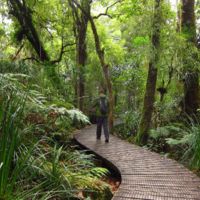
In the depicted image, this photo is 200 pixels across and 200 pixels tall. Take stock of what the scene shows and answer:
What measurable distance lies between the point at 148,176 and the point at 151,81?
448 cm

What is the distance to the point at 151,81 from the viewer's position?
9.44m

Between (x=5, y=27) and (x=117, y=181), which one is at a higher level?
(x=5, y=27)

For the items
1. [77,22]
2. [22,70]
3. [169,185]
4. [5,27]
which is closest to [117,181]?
[169,185]

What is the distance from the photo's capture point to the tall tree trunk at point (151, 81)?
897cm

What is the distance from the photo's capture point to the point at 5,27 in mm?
15836

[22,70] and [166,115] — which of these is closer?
[22,70]

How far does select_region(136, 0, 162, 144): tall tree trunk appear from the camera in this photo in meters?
8.97

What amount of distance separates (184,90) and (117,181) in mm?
5372

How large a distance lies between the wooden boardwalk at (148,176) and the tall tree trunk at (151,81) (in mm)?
1763

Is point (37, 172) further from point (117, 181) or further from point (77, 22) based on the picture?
point (77, 22)

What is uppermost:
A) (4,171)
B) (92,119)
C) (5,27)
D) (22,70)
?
(5,27)

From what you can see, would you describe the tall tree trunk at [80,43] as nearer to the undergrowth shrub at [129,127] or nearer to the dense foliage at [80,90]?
the dense foliage at [80,90]

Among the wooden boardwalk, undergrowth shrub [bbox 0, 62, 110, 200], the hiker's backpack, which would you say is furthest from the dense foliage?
the hiker's backpack

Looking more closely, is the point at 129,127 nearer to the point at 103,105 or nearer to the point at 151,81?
the point at 151,81
